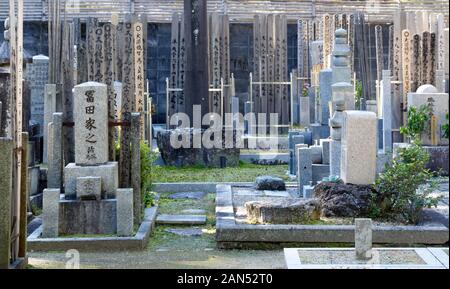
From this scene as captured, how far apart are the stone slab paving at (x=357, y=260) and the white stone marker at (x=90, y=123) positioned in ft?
10.2

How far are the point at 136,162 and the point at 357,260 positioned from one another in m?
3.67

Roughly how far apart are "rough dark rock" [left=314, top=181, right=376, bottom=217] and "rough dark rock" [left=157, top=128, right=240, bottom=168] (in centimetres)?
623

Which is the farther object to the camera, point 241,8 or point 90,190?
point 241,8

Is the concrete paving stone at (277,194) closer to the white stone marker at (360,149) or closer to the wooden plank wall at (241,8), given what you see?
the white stone marker at (360,149)

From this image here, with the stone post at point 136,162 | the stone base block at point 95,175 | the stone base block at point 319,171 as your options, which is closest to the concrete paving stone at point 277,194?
the stone base block at point 319,171

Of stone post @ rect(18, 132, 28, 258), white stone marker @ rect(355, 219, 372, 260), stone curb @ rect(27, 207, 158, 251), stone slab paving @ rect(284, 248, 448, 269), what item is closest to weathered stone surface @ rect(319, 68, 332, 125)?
stone curb @ rect(27, 207, 158, 251)

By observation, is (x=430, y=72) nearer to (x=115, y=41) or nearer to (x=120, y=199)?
(x=115, y=41)

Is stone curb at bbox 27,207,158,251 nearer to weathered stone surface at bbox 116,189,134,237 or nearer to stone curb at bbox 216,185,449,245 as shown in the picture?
weathered stone surface at bbox 116,189,134,237

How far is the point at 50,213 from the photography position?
937 cm

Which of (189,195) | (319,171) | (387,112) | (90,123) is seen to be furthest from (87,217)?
(387,112)

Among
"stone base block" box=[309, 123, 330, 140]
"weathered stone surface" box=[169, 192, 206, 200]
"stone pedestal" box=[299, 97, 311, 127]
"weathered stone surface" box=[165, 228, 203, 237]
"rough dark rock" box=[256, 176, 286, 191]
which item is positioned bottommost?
"weathered stone surface" box=[165, 228, 203, 237]

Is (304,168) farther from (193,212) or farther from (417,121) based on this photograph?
(417,121)

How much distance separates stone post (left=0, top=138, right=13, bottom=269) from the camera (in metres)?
7.00

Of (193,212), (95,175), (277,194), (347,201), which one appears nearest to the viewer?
(95,175)
